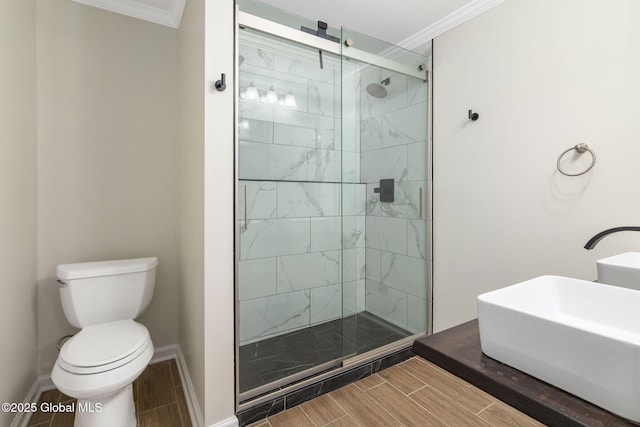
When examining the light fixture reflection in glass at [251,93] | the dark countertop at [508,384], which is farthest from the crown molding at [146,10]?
the dark countertop at [508,384]

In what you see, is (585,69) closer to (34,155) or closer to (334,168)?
(334,168)

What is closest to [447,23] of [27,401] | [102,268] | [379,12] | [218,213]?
[379,12]

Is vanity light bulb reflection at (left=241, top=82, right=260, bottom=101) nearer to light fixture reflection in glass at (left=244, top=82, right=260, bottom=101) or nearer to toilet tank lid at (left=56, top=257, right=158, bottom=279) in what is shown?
light fixture reflection in glass at (left=244, top=82, right=260, bottom=101)

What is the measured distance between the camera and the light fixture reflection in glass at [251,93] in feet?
6.19

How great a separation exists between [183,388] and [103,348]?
649 mm

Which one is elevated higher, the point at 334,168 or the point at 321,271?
the point at 334,168

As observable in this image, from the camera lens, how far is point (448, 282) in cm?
229

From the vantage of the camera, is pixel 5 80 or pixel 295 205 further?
pixel 295 205

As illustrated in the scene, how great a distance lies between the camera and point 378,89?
7.47ft

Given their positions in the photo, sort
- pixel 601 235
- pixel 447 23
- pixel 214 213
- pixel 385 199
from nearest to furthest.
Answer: pixel 601 235 → pixel 214 213 → pixel 447 23 → pixel 385 199

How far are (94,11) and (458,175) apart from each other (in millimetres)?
2643

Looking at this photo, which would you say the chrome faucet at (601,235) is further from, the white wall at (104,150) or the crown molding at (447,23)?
the white wall at (104,150)

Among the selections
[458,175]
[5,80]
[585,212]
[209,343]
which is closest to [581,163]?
[585,212]

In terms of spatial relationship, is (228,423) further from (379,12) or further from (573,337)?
(379,12)
